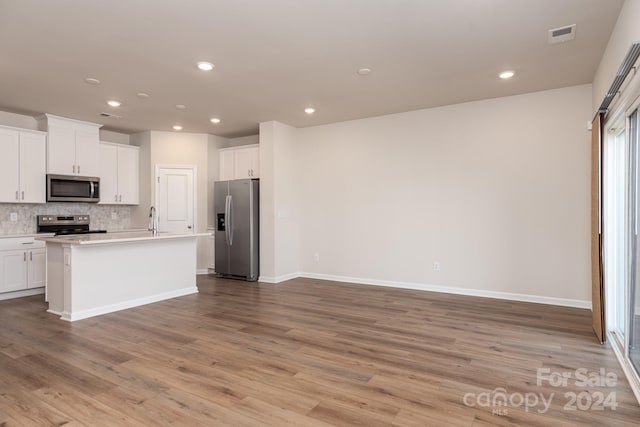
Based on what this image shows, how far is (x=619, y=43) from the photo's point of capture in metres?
2.80

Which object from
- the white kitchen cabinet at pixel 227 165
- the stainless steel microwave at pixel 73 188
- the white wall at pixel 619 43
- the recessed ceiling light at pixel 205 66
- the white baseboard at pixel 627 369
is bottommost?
the white baseboard at pixel 627 369

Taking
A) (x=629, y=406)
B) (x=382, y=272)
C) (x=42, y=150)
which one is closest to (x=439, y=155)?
(x=382, y=272)

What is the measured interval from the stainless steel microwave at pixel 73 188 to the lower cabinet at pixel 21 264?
776 mm

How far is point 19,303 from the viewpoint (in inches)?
188

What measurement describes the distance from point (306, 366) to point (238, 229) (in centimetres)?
391

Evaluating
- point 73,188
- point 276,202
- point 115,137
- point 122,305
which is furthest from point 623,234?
point 115,137

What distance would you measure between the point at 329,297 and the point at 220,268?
8.35 feet

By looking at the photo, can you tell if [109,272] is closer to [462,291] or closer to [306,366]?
[306,366]

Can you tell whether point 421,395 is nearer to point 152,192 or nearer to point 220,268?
point 220,268

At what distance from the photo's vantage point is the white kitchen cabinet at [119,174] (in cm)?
634

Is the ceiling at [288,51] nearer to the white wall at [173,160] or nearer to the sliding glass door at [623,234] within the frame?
the sliding glass door at [623,234]

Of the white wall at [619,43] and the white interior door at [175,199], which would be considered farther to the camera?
the white interior door at [175,199]

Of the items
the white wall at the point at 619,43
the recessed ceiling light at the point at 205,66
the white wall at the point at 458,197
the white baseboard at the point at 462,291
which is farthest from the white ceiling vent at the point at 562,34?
the recessed ceiling light at the point at 205,66

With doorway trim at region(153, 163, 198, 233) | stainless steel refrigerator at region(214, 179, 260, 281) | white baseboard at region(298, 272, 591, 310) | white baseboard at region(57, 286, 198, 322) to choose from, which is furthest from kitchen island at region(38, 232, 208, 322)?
white baseboard at region(298, 272, 591, 310)
